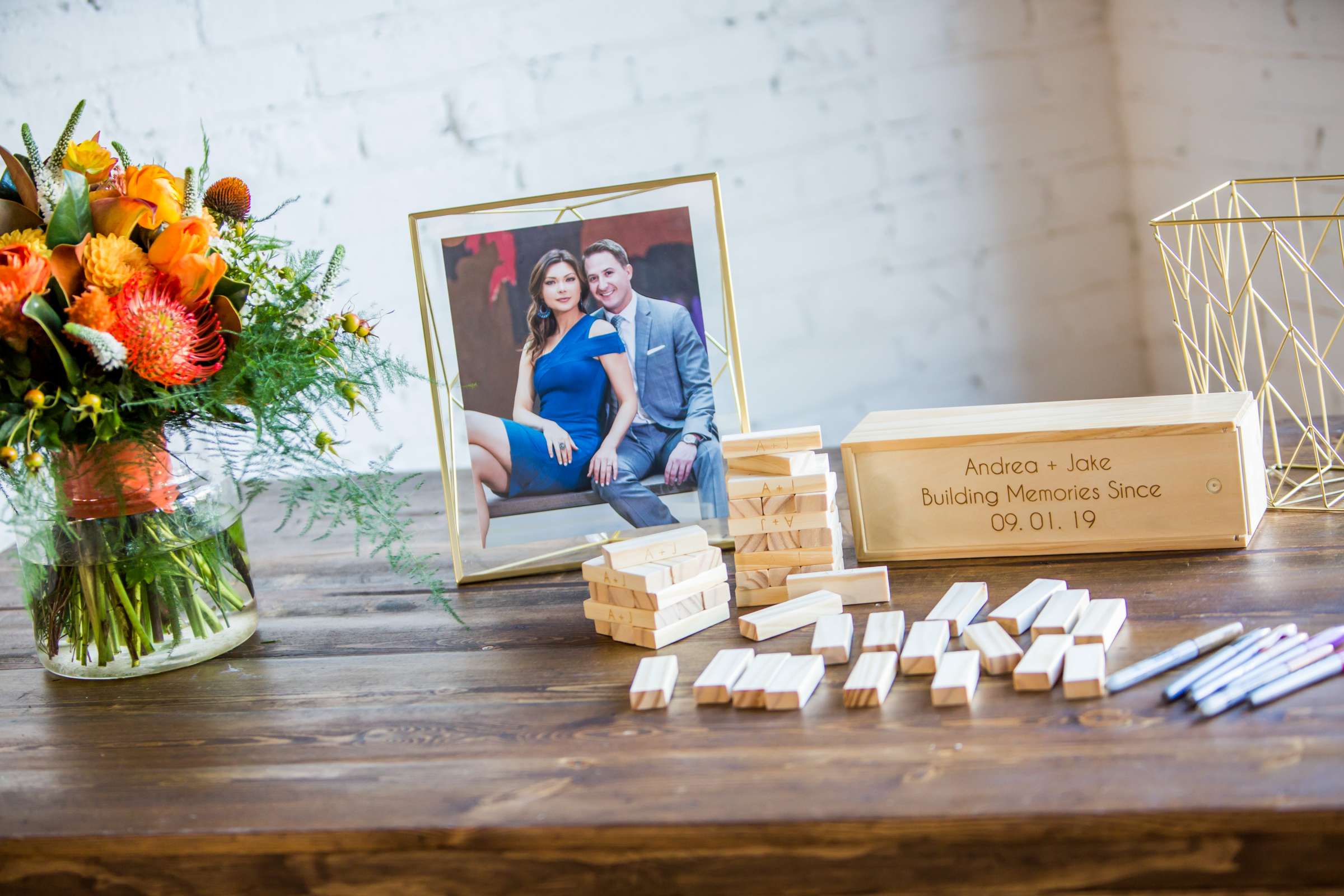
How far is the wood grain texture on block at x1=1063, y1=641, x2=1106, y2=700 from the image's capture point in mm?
691

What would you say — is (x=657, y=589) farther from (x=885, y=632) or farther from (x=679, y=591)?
(x=885, y=632)

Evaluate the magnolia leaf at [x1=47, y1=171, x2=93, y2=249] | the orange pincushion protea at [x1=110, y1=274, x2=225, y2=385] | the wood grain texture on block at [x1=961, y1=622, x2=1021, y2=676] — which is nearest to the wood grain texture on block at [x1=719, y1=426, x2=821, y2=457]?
the wood grain texture on block at [x1=961, y1=622, x2=1021, y2=676]

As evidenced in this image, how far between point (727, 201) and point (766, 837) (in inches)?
47.0

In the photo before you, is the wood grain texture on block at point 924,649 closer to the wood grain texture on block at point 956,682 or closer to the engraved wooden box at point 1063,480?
the wood grain texture on block at point 956,682

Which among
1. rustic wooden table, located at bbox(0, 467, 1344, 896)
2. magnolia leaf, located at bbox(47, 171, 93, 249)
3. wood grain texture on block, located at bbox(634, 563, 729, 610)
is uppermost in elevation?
magnolia leaf, located at bbox(47, 171, 93, 249)

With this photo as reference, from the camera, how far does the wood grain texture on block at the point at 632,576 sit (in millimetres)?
870

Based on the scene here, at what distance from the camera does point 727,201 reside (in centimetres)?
164

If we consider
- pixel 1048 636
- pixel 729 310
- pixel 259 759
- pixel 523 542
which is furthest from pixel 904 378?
pixel 259 759

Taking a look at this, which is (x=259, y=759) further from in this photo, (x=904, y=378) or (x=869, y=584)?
(x=904, y=378)

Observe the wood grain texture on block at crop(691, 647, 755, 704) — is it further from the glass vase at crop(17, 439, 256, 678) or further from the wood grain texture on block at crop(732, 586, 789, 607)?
the glass vase at crop(17, 439, 256, 678)

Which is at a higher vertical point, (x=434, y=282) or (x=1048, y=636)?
(x=434, y=282)

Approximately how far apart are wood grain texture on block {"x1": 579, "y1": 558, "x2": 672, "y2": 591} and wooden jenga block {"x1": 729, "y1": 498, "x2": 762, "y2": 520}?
3.5 inches

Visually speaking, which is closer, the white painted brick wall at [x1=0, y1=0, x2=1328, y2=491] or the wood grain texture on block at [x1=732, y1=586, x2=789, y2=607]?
the wood grain texture on block at [x1=732, y1=586, x2=789, y2=607]

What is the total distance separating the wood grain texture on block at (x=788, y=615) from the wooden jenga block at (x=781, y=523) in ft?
0.20
